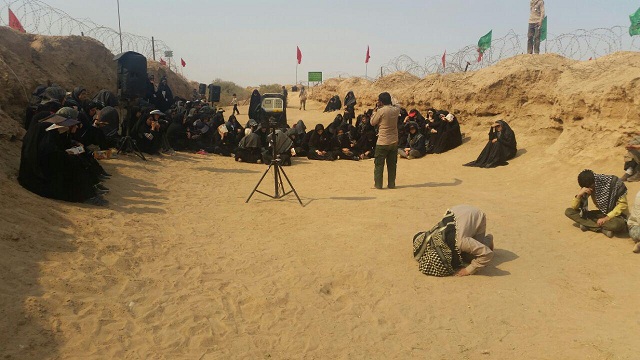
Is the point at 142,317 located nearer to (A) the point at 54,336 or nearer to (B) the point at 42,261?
(A) the point at 54,336

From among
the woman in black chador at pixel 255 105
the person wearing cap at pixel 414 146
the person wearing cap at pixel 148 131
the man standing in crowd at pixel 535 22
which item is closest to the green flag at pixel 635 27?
the man standing in crowd at pixel 535 22

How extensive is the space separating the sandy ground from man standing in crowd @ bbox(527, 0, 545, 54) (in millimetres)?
7772

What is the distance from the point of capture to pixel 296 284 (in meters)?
4.37

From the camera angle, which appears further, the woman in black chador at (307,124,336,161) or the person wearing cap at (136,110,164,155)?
the woman in black chador at (307,124,336,161)

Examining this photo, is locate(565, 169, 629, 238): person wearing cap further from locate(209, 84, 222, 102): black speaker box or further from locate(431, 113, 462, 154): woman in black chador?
locate(209, 84, 222, 102): black speaker box

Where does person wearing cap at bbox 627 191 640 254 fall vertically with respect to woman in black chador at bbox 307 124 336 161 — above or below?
below

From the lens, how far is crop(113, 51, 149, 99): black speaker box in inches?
548

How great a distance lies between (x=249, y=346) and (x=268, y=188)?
5293 millimetres

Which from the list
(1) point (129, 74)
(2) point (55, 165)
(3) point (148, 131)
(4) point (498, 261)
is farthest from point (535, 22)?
(2) point (55, 165)

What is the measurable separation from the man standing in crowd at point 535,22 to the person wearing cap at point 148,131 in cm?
1098

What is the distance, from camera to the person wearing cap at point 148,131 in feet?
33.5

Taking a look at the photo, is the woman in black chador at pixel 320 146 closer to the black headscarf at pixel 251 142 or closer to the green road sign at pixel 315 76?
the black headscarf at pixel 251 142

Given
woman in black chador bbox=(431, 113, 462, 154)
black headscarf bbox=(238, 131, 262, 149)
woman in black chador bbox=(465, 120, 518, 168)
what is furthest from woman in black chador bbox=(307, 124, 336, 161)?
woman in black chador bbox=(465, 120, 518, 168)

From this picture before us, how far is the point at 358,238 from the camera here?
5.56m
